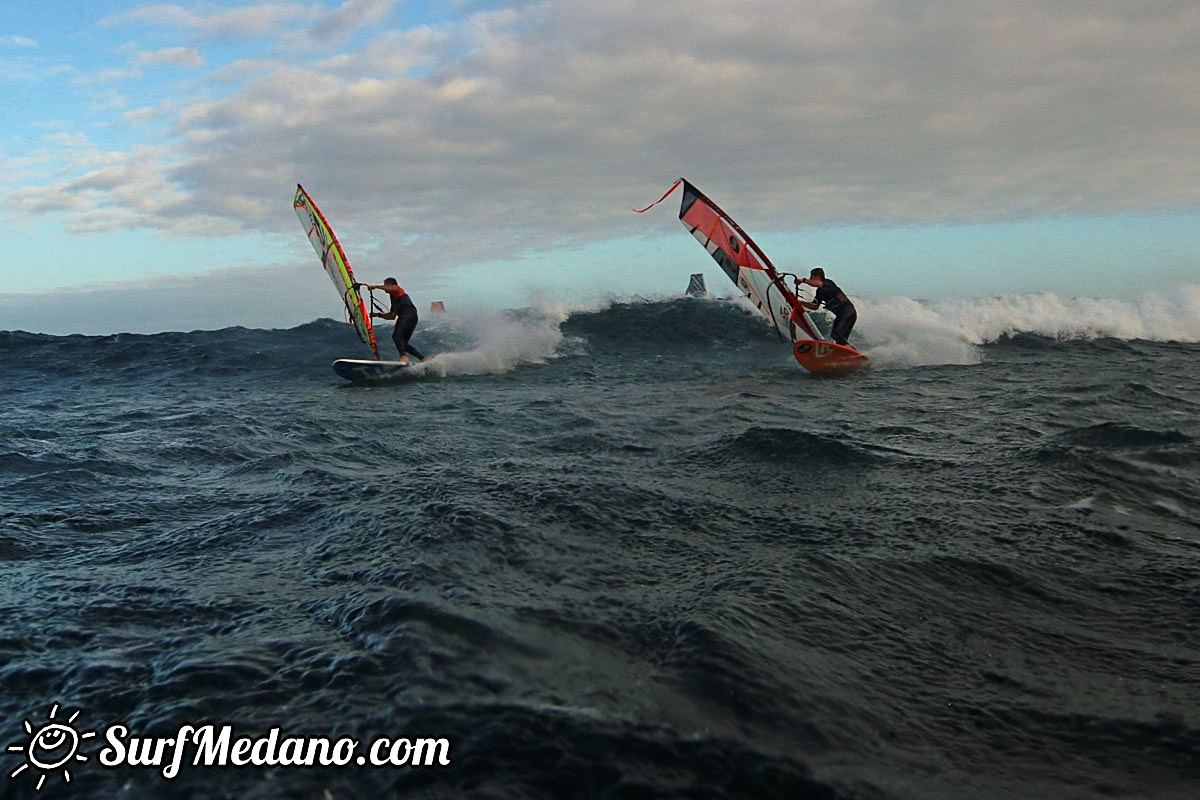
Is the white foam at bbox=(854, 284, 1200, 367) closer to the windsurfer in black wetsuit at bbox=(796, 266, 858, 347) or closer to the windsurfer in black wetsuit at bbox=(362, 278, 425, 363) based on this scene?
the windsurfer in black wetsuit at bbox=(796, 266, 858, 347)

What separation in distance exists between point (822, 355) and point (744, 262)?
2.40m

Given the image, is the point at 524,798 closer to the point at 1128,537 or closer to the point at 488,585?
the point at 488,585

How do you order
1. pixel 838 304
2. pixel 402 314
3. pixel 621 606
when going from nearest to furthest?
pixel 621 606 < pixel 838 304 < pixel 402 314

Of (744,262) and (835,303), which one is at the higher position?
(744,262)

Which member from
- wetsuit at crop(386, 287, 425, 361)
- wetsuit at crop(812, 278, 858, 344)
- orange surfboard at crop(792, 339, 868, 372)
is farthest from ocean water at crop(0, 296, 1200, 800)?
wetsuit at crop(386, 287, 425, 361)

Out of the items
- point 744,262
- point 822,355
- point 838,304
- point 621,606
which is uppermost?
point 744,262

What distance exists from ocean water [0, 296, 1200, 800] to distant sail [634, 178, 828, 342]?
19.3 ft

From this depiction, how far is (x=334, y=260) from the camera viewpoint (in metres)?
16.4

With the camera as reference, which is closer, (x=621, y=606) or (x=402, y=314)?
(x=621, y=606)

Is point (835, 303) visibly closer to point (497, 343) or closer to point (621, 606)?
point (497, 343)

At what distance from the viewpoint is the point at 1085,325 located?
20.7 meters

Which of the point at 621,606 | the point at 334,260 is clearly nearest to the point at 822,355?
the point at 334,260

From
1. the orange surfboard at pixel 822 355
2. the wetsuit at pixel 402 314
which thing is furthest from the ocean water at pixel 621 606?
the wetsuit at pixel 402 314

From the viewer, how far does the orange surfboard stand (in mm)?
15422
